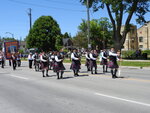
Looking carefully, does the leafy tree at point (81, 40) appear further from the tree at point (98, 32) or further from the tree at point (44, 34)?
the tree at point (44, 34)

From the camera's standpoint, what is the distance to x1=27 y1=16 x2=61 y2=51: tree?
6212 cm

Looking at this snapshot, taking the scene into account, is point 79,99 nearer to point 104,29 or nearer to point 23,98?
point 23,98

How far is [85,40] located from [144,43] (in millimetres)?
18921

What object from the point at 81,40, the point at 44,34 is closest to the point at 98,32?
the point at 81,40

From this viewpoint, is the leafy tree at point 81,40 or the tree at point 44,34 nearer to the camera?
the tree at point 44,34

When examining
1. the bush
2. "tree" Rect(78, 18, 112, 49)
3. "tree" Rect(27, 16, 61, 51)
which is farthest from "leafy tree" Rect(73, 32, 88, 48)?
the bush

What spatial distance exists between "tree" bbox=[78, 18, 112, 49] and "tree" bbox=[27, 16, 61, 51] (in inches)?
562

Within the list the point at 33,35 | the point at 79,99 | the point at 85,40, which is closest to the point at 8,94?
the point at 79,99

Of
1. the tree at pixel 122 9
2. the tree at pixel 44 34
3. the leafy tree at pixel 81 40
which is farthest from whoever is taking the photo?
the leafy tree at pixel 81 40

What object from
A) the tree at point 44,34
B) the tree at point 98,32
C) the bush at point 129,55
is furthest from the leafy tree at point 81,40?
the bush at point 129,55

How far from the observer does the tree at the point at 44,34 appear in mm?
62125

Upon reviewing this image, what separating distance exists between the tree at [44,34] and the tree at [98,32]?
1428cm

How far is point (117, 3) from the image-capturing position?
31.4 meters

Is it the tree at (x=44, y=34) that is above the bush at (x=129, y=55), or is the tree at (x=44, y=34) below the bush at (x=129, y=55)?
above
